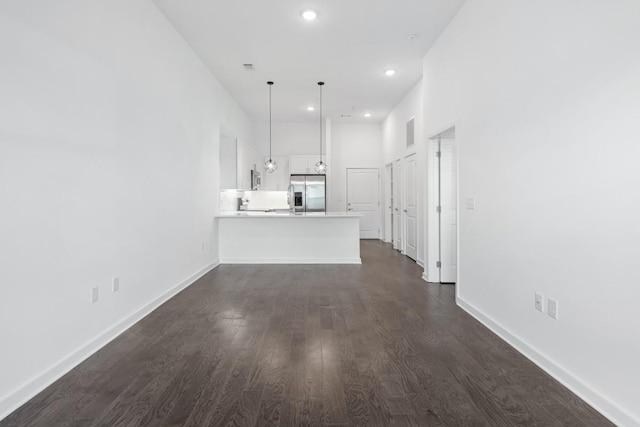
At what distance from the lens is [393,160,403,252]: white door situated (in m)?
7.98

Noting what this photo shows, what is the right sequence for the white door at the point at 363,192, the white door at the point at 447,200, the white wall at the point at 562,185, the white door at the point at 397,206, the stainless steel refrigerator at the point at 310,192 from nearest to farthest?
1. the white wall at the point at 562,185
2. the white door at the point at 447,200
3. the white door at the point at 397,206
4. the stainless steel refrigerator at the point at 310,192
5. the white door at the point at 363,192

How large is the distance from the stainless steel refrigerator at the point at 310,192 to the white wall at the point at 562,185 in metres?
5.46

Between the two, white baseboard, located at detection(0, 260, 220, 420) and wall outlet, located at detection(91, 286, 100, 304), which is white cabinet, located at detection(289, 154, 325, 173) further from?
wall outlet, located at detection(91, 286, 100, 304)

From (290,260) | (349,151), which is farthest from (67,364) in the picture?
(349,151)

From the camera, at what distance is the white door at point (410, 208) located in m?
6.86

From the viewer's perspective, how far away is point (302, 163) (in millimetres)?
9406

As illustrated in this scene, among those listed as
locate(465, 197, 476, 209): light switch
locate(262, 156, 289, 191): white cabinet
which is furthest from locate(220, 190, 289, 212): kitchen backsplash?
locate(465, 197, 476, 209): light switch

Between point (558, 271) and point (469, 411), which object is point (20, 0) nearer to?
point (469, 411)

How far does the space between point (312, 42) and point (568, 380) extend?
14.6 ft

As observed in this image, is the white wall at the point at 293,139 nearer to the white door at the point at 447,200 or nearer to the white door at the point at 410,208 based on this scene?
the white door at the point at 410,208

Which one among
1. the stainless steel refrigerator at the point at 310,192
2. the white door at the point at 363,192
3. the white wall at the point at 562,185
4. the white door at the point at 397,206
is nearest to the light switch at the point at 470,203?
the white wall at the point at 562,185

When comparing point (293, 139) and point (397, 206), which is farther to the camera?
point (293, 139)

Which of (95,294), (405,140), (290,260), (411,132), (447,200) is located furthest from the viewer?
(405,140)

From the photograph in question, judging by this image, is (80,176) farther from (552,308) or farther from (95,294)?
(552,308)
